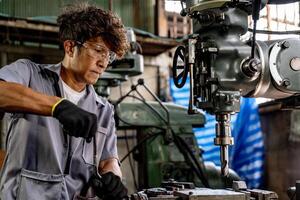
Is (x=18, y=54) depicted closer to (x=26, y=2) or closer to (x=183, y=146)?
(x=26, y=2)

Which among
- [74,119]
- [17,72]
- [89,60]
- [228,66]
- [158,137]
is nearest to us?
[74,119]

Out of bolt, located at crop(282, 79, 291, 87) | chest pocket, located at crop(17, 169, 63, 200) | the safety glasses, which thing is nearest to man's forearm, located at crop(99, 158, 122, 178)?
chest pocket, located at crop(17, 169, 63, 200)

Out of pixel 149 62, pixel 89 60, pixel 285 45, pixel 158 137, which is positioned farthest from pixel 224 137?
pixel 149 62

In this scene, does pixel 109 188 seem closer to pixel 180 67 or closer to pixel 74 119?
pixel 74 119

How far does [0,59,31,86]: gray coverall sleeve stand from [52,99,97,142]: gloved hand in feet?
0.80

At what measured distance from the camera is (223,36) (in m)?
1.29

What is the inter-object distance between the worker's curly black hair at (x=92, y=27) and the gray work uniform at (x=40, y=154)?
16cm

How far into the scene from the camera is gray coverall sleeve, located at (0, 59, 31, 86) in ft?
4.27

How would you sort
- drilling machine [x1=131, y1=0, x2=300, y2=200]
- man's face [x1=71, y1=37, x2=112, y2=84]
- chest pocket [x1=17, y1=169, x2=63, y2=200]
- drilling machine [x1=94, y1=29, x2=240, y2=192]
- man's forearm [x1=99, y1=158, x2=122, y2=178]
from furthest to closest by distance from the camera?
drilling machine [x1=94, y1=29, x2=240, y2=192]
man's forearm [x1=99, y1=158, x2=122, y2=178]
man's face [x1=71, y1=37, x2=112, y2=84]
chest pocket [x1=17, y1=169, x2=63, y2=200]
drilling machine [x1=131, y1=0, x2=300, y2=200]

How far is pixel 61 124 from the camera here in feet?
4.33

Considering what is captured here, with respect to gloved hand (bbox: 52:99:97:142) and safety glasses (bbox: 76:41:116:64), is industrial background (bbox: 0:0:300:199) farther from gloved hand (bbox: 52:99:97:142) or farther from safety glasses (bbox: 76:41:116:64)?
gloved hand (bbox: 52:99:97:142)

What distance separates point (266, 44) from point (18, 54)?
9.27 ft

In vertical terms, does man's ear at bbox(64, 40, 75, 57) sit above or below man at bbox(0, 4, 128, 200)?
above

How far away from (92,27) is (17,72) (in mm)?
328
